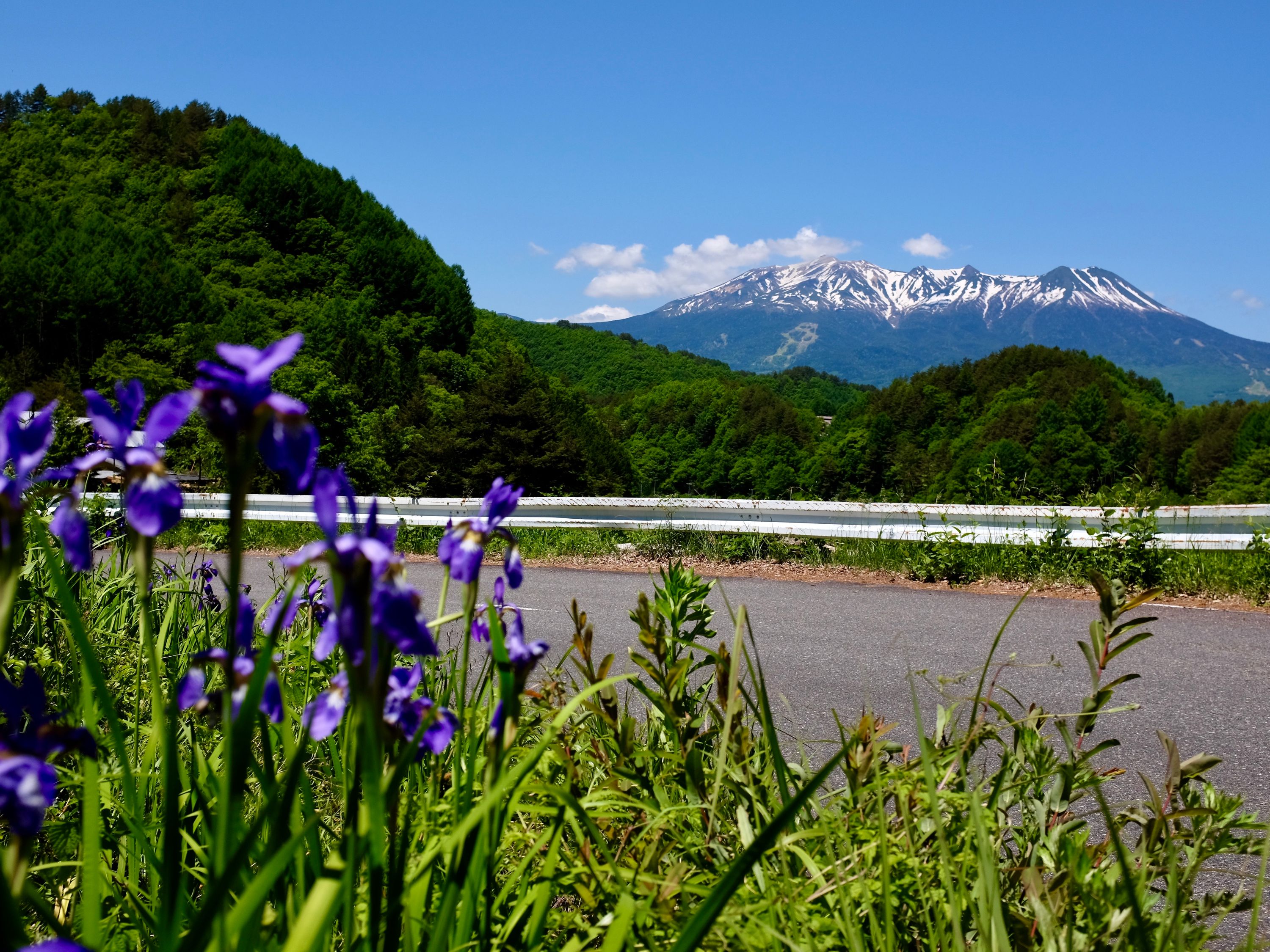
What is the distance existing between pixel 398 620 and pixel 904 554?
5.74 m

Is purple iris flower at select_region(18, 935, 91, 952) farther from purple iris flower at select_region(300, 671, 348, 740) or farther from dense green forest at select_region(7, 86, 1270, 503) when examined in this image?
dense green forest at select_region(7, 86, 1270, 503)

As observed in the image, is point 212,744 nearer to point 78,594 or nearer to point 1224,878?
point 78,594

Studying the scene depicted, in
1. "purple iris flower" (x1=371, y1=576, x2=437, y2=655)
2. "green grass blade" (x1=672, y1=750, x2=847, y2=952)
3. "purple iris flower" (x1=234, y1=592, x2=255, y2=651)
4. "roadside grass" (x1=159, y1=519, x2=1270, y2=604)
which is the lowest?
"roadside grass" (x1=159, y1=519, x2=1270, y2=604)

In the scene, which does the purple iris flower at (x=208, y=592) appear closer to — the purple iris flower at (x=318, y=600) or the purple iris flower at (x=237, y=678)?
the purple iris flower at (x=318, y=600)

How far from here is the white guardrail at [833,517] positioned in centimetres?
524

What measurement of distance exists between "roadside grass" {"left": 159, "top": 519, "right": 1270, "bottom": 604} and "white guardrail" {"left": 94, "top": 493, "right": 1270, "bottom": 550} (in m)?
0.08

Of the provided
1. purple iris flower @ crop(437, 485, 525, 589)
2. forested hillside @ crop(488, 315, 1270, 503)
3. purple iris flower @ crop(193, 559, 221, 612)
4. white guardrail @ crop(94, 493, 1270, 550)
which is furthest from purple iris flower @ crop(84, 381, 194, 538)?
forested hillside @ crop(488, 315, 1270, 503)

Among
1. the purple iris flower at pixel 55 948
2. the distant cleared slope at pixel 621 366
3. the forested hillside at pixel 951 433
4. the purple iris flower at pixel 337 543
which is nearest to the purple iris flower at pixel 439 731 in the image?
the purple iris flower at pixel 337 543

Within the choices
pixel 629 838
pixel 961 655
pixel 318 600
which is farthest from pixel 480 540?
pixel 961 655

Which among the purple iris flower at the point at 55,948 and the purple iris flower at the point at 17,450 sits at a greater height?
the purple iris flower at the point at 17,450

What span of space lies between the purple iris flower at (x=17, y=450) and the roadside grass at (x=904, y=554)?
11.1ft

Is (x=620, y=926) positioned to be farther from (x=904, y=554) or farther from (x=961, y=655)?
(x=904, y=554)

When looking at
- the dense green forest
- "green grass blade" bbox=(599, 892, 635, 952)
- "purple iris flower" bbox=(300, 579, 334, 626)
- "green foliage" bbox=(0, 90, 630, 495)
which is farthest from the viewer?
"green foliage" bbox=(0, 90, 630, 495)

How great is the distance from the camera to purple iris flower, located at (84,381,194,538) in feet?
1.87
